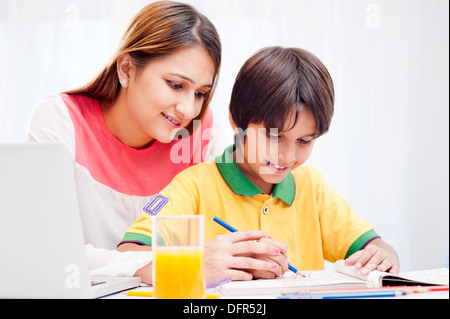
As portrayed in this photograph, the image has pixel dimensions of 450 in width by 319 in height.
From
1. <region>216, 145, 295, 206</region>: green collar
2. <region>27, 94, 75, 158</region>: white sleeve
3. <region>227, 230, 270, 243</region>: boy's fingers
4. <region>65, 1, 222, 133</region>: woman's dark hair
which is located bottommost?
<region>227, 230, 270, 243</region>: boy's fingers

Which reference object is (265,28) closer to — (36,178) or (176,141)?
(176,141)

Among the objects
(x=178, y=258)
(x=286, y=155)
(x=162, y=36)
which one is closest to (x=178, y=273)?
(x=178, y=258)

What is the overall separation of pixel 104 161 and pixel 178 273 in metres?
0.93

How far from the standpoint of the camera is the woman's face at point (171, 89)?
137cm

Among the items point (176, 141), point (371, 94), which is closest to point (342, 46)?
point (371, 94)

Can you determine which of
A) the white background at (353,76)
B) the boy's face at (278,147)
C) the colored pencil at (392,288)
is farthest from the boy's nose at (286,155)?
the white background at (353,76)

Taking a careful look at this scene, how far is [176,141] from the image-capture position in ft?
5.22

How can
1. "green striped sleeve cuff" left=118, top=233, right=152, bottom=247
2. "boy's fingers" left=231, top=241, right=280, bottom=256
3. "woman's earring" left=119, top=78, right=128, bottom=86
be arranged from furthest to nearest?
1. "woman's earring" left=119, top=78, right=128, bottom=86
2. "green striped sleeve cuff" left=118, top=233, right=152, bottom=247
3. "boy's fingers" left=231, top=241, right=280, bottom=256

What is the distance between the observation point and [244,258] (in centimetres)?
91

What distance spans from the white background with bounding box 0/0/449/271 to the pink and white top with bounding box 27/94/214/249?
99 cm

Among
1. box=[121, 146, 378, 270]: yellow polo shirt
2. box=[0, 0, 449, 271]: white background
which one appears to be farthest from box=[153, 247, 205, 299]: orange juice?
box=[0, 0, 449, 271]: white background

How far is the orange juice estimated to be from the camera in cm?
64

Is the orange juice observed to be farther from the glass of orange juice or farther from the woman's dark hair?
the woman's dark hair

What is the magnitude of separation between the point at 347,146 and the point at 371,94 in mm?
317
